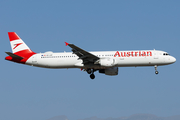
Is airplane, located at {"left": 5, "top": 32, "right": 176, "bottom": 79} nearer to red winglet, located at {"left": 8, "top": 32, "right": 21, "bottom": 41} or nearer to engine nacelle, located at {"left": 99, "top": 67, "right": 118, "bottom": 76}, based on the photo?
engine nacelle, located at {"left": 99, "top": 67, "right": 118, "bottom": 76}

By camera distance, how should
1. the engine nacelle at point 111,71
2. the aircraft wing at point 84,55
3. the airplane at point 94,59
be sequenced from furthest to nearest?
the engine nacelle at point 111,71
the airplane at point 94,59
the aircraft wing at point 84,55

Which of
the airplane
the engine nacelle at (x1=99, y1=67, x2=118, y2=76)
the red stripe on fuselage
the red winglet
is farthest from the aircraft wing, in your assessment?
the red winglet

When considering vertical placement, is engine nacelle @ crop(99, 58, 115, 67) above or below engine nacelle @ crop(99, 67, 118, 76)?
above

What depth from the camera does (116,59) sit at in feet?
170

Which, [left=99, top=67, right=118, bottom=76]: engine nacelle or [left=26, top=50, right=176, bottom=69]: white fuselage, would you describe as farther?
[left=99, top=67, right=118, bottom=76]: engine nacelle

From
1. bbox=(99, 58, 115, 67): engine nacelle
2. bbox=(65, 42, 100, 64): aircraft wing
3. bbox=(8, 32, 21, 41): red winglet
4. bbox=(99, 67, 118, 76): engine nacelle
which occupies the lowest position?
bbox=(99, 67, 118, 76): engine nacelle

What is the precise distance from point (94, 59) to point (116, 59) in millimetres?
3918

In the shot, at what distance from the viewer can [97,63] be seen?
5238 cm

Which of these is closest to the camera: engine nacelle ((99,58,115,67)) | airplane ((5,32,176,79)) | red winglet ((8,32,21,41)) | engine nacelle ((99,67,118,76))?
engine nacelle ((99,58,115,67))

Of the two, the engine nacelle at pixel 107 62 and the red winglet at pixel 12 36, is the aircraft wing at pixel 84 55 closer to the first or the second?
the engine nacelle at pixel 107 62

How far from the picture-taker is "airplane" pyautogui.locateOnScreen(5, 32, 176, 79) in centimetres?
5141

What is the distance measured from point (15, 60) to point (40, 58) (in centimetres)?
476

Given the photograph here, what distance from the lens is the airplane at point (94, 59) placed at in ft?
169

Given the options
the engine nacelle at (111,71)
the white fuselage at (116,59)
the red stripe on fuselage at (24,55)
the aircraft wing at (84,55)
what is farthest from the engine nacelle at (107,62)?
the red stripe on fuselage at (24,55)
